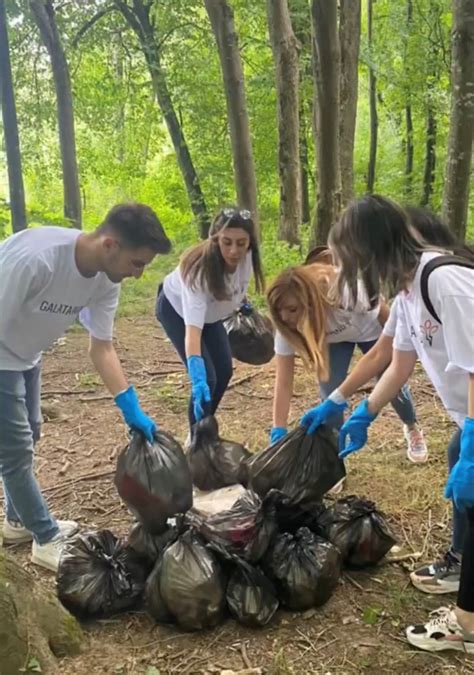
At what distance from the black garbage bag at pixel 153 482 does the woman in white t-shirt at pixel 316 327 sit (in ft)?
2.04

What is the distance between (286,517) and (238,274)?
129cm

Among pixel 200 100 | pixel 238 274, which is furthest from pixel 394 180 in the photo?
pixel 238 274

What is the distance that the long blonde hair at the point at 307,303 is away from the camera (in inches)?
110

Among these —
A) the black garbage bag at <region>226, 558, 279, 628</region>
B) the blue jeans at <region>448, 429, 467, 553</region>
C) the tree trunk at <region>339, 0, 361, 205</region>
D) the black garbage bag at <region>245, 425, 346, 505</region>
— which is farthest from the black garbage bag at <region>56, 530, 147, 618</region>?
the tree trunk at <region>339, 0, 361, 205</region>

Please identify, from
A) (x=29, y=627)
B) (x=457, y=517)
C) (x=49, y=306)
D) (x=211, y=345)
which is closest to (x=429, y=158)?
(x=211, y=345)

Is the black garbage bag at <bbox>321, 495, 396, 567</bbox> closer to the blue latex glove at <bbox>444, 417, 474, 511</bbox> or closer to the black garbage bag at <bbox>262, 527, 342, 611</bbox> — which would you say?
the black garbage bag at <bbox>262, 527, 342, 611</bbox>

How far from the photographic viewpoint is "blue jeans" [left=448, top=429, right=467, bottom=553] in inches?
92.0

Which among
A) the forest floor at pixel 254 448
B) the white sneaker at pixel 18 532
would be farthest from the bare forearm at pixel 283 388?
the white sneaker at pixel 18 532

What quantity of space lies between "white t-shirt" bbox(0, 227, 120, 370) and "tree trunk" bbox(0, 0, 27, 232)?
4576mm

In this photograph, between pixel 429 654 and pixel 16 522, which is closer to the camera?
pixel 429 654

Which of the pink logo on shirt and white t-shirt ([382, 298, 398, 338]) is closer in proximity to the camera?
the pink logo on shirt

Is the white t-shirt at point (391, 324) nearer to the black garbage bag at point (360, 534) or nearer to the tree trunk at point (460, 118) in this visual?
the black garbage bag at point (360, 534)

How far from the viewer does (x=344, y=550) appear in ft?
8.29

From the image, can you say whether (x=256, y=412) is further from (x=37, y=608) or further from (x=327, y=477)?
(x=37, y=608)
